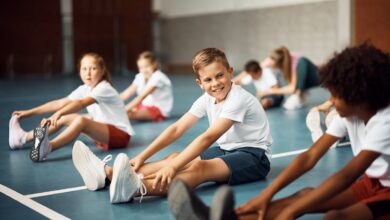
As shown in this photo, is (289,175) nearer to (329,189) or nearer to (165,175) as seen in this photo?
(329,189)

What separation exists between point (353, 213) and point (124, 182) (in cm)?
113

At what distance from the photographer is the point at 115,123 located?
14.3 feet

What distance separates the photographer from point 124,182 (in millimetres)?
2500

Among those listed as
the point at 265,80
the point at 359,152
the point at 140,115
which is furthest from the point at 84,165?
the point at 265,80

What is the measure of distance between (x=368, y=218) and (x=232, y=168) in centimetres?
106

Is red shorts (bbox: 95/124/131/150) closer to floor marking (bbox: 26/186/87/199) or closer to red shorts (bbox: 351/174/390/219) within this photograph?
floor marking (bbox: 26/186/87/199)

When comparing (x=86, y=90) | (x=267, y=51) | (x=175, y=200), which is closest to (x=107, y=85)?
(x=86, y=90)

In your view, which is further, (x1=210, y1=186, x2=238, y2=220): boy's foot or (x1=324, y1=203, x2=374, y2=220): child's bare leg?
(x1=324, y1=203, x2=374, y2=220): child's bare leg

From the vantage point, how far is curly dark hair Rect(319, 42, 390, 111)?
74.7 inches

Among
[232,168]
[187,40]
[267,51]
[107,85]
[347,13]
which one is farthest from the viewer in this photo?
[187,40]

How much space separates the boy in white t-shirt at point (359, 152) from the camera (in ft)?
6.05

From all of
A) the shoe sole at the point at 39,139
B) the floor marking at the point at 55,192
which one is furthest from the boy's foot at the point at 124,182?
the shoe sole at the point at 39,139

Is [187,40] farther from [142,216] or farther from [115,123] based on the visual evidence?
[142,216]

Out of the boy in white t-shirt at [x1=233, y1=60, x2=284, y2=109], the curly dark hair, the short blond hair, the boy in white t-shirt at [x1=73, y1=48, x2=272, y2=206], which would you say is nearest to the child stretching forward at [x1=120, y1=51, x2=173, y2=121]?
the boy in white t-shirt at [x1=233, y1=60, x2=284, y2=109]
